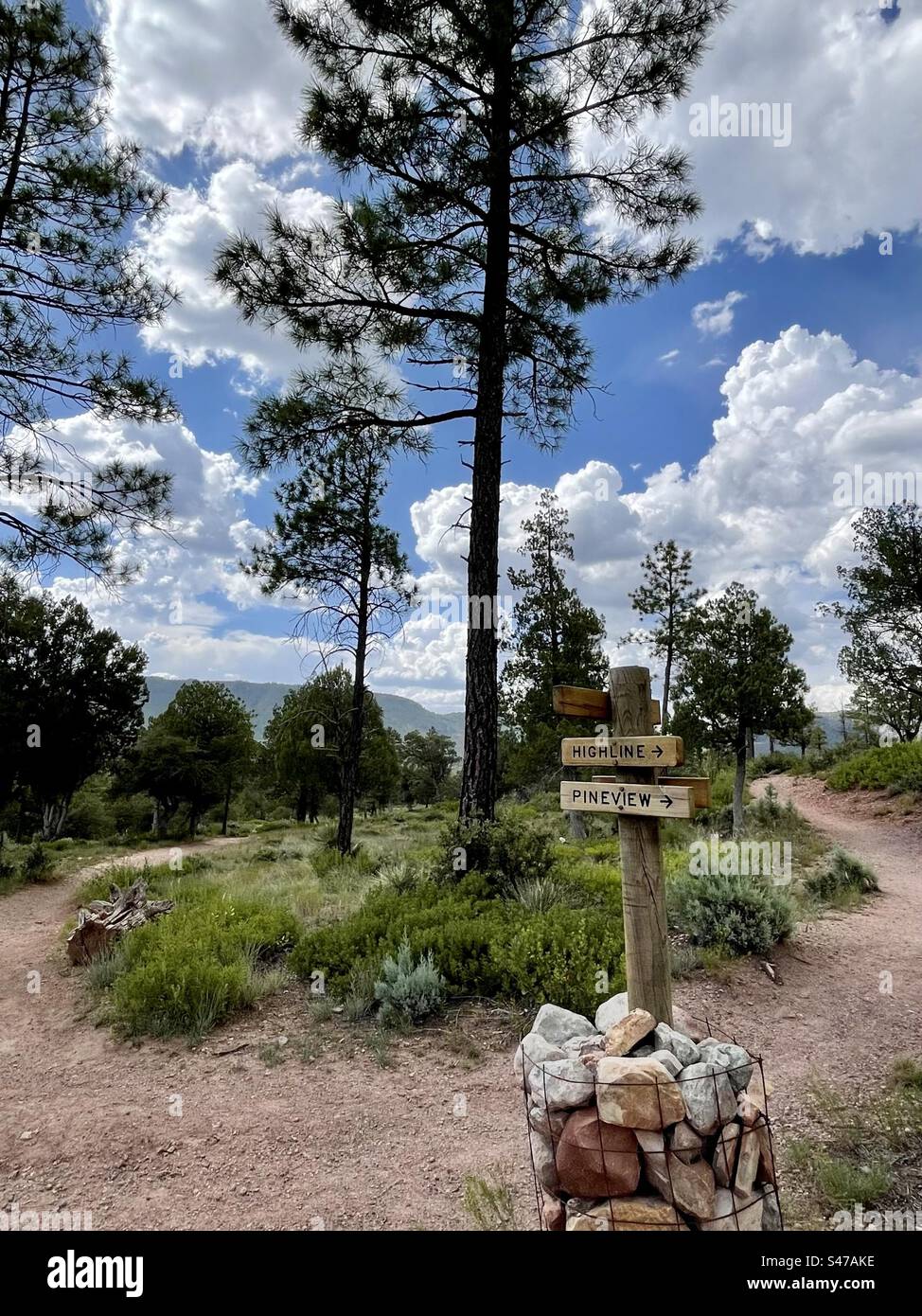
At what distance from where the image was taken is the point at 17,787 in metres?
19.6

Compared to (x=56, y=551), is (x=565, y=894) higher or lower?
lower

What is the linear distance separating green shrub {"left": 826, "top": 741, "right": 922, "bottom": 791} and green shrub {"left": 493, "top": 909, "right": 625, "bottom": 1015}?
16758mm

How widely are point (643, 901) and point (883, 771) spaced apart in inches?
811

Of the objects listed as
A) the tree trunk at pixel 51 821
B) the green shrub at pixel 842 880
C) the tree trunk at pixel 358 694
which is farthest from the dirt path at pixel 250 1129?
the tree trunk at pixel 51 821

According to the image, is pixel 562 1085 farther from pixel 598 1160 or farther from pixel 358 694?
pixel 358 694

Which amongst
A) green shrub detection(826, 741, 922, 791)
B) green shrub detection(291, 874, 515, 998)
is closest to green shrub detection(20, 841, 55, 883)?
green shrub detection(291, 874, 515, 998)

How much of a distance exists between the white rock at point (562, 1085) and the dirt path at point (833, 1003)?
2.02 m

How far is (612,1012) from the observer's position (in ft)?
12.0

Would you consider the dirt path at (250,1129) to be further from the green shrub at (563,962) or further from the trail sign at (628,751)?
the trail sign at (628,751)

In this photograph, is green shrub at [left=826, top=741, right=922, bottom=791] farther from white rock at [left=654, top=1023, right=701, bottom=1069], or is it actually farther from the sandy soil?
white rock at [left=654, top=1023, right=701, bottom=1069]
